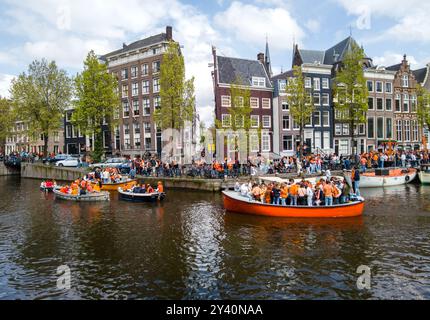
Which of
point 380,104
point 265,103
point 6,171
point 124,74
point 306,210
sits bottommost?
point 306,210

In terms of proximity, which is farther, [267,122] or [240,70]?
[267,122]

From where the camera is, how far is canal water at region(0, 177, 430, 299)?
11.1 m

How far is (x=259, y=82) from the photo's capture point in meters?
53.1

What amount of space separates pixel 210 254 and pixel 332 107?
4712 centimetres

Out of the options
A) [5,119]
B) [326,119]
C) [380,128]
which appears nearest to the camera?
[326,119]

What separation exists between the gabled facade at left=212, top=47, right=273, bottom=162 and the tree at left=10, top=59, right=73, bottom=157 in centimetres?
2459

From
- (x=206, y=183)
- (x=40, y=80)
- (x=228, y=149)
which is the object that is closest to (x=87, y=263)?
(x=206, y=183)

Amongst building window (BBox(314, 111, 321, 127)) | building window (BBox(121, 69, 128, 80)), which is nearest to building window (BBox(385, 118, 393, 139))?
building window (BBox(314, 111, 321, 127))

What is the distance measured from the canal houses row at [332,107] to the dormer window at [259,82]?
44 cm

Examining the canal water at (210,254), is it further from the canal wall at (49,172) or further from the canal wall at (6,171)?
the canal wall at (6,171)

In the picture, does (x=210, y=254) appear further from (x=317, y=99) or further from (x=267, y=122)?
(x=317, y=99)

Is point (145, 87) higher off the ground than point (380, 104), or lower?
higher

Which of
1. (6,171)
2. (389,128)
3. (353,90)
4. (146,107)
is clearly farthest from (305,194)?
(6,171)
